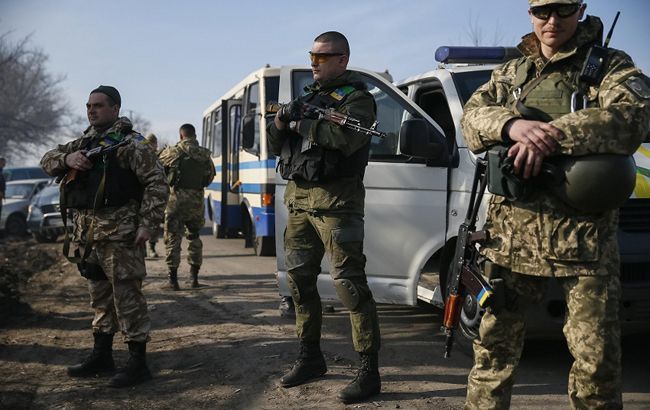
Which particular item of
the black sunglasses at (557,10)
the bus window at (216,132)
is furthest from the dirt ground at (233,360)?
the bus window at (216,132)

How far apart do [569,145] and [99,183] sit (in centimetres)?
296

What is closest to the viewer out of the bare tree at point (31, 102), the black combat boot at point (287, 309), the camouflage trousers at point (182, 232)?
the black combat boot at point (287, 309)

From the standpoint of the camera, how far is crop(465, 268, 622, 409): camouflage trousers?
2.38m

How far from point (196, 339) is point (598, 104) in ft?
12.1

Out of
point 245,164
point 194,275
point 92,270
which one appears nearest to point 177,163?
point 194,275

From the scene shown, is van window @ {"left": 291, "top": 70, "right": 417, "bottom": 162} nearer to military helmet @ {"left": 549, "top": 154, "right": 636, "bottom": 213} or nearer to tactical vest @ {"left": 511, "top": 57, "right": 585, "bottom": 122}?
tactical vest @ {"left": 511, "top": 57, "right": 585, "bottom": 122}

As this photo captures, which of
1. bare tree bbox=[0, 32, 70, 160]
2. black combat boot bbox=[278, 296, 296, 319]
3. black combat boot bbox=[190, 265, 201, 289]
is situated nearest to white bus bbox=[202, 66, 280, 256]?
black combat boot bbox=[190, 265, 201, 289]

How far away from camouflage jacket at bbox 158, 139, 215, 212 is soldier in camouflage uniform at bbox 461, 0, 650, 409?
18.3 ft

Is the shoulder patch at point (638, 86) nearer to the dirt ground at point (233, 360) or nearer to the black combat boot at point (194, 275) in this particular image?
the dirt ground at point (233, 360)

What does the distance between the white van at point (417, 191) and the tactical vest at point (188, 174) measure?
307 cm

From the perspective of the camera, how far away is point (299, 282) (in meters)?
3.87

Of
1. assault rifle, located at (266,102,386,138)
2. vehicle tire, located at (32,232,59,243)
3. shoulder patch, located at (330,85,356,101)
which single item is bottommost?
vehicle tire, located at (32,232,59,243)

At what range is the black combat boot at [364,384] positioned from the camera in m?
3.62

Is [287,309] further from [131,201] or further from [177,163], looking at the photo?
[177,163]
